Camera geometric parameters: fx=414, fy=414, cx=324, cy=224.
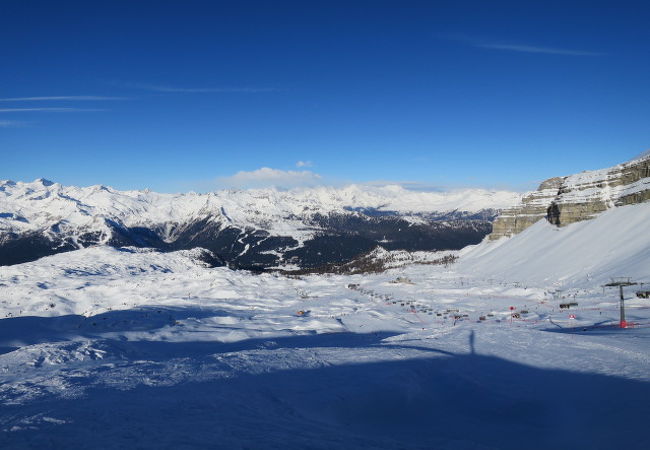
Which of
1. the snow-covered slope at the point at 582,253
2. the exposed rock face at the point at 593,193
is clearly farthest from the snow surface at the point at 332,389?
the exposed rock face at the point at 593,193

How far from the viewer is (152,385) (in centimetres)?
1477

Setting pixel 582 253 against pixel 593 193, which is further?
pixel 593 193

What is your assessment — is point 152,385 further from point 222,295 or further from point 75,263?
point 75,263

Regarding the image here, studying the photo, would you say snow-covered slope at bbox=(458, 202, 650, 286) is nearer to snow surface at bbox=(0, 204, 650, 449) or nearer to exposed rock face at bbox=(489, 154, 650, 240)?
exposed rock face at bbox=(489, 154, 650, 240)

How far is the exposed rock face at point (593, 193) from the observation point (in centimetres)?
8543

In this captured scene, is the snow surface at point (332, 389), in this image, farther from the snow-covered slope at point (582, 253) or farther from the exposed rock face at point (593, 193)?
the exposed rock face at point (593, 193)

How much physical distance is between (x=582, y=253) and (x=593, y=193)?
98.5 feet

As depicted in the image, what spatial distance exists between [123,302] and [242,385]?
201ft

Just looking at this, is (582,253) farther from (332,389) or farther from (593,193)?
(332,389)

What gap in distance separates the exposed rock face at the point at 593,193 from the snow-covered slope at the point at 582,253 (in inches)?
99.6

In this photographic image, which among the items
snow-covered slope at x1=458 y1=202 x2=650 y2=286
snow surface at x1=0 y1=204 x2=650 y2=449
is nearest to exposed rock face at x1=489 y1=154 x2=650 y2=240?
snow-covered slope at x1=458 y1=202 x2=650 y2=286

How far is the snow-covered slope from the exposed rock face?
253 cm

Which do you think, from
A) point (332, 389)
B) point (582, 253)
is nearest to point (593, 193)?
point (582, 253)

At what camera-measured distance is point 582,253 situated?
74750mm
